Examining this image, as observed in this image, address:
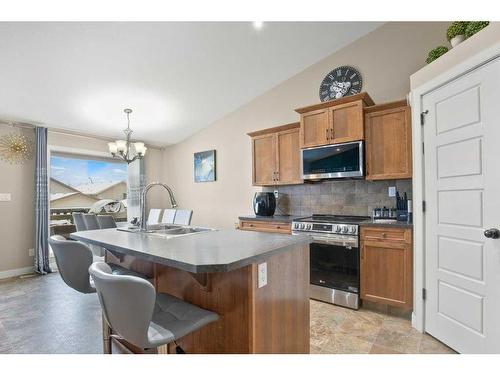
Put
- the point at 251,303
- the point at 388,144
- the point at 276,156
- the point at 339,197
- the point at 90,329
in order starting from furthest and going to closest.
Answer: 1. the point at 276,156
2. the point at 339,197
3. the point at 388,144
4. the point at 90,329
5. the point at 251,303

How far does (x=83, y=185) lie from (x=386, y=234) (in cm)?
669

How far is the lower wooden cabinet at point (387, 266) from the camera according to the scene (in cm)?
255

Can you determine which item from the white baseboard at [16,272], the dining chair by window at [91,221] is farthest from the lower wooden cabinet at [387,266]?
the white baseboard at [16,272]

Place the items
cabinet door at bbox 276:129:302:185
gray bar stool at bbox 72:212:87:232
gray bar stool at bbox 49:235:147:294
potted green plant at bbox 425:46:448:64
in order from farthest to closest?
gray bar stool at bbox 72:212:87:232 < cabinet door at bbox 276:129:302:185 < potted green plant at bbox 425:46:448:64 < gray bar stool at bbox 49:235:147:294

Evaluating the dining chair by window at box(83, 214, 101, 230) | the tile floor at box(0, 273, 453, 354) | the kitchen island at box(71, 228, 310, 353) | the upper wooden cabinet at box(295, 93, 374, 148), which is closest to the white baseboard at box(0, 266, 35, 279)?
the tile floor at box(0, 273, 453, 354)

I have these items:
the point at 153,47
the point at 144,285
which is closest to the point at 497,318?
the point at 144,285

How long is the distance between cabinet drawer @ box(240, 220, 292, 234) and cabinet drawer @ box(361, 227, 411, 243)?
0.90 meters

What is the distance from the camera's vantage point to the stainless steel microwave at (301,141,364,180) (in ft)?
9.88

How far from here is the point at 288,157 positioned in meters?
3.75

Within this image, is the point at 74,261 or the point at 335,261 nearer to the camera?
the point at 74,261

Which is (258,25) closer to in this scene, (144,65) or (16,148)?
(144,65)

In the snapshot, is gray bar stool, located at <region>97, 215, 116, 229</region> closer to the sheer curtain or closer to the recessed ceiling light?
the sheer curtain

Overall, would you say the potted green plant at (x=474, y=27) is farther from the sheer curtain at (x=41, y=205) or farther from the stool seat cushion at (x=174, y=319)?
the sheer curtain at (x=41, y=205)

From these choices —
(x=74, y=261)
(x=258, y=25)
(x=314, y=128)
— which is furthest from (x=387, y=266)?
(x=258, y=25)
